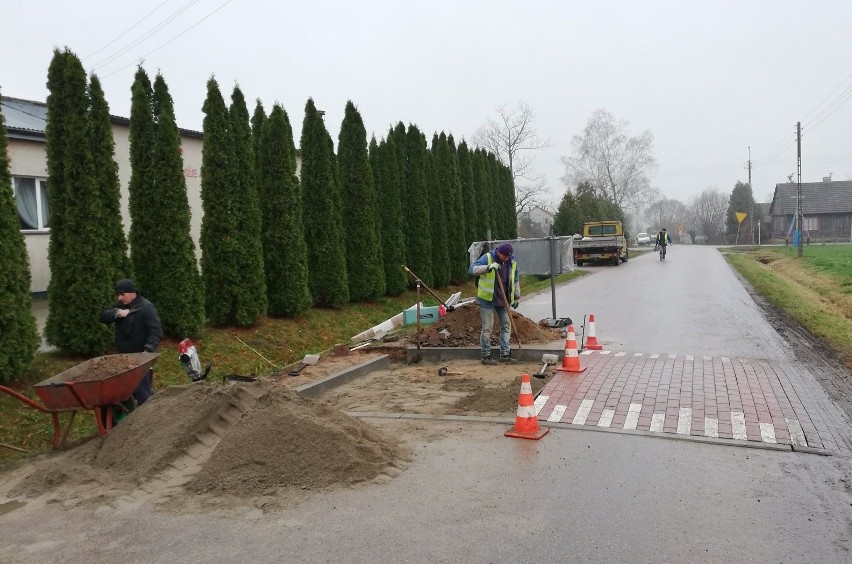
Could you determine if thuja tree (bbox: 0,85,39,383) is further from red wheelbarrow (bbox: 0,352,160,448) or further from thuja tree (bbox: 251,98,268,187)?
thuja tree (bbox: 251,98,268,187)

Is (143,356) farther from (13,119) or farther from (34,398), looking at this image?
(13,119)

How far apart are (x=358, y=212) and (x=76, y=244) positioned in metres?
7.50

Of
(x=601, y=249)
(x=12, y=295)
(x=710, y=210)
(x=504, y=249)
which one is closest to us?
(x=12, y=295)

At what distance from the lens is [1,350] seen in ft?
21.7

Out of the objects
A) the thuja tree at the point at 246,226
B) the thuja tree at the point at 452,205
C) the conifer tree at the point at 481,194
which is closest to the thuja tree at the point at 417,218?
the thuja tree at the point at 452,205

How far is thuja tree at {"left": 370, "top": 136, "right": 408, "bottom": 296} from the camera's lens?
1605 centimetres

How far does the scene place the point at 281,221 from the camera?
1180 cm

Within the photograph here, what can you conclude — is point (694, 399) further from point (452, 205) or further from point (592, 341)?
point (452, 205)

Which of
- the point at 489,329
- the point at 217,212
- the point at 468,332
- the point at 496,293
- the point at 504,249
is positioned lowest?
the point at 468,332

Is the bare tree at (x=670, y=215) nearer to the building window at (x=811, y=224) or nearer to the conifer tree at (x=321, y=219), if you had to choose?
the building window at (x=811, y=224)

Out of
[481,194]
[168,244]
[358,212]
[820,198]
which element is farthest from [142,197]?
[820,198]

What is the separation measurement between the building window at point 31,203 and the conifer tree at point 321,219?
5840mm

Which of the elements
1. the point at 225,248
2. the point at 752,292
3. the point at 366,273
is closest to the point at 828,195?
the point at 752,292

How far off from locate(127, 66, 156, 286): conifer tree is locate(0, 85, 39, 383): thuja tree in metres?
2.05
